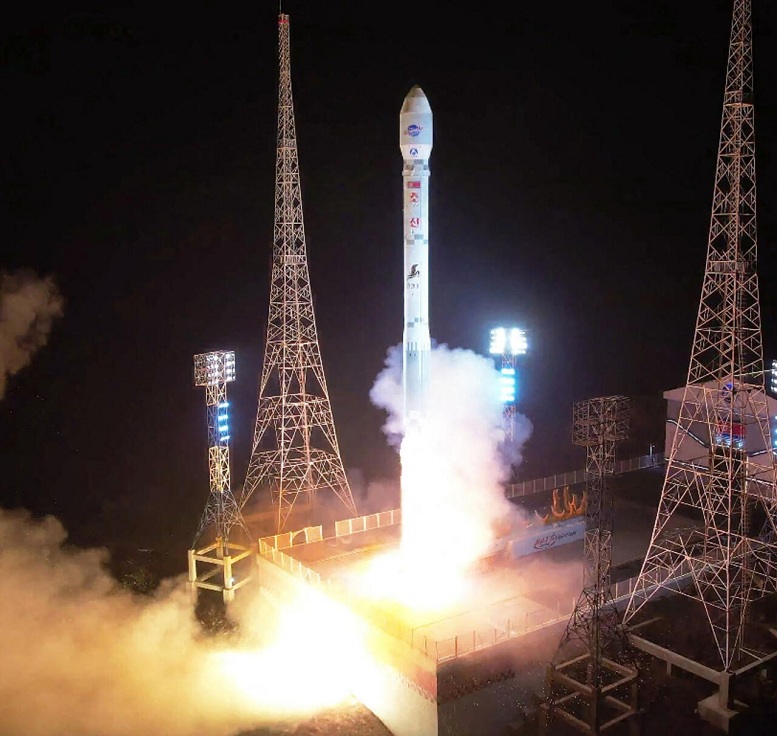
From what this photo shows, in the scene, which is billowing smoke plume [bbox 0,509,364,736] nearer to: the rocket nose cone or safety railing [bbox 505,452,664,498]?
safety railing [bbox 505,452,664,498]

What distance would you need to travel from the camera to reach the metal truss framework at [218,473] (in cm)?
2669

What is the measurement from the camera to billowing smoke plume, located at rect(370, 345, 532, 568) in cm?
2573

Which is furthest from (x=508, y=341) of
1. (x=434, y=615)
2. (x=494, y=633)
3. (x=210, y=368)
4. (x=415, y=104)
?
(x=494, y=633)

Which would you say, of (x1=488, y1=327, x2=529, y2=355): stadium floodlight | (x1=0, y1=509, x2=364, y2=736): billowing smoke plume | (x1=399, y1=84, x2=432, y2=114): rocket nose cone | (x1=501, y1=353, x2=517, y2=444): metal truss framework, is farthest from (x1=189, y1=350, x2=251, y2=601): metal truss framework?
(x1=501, y1=353, x2=517, y2=444): metal truss framework

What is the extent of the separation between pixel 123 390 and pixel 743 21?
27322 millimetres

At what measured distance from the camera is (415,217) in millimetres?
23234

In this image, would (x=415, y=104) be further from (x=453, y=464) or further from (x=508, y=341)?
(x=508, y=341)

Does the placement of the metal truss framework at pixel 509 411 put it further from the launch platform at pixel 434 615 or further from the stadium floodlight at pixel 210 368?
the stadium floodlight at pixel 210 368

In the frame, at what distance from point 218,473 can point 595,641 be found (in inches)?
494

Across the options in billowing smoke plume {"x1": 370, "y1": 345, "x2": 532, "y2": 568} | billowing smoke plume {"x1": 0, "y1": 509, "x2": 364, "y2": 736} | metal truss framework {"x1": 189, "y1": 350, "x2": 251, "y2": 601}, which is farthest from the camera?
metal truss framework {"x1": 189, "y1": 350, "x2": 251, "y2": 601}

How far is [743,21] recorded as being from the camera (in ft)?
67.3

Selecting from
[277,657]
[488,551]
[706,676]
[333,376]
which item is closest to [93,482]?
[333,376]

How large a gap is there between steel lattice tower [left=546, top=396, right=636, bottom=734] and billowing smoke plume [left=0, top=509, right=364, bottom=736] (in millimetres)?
6161

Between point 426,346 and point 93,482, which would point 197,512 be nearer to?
point 93,482
